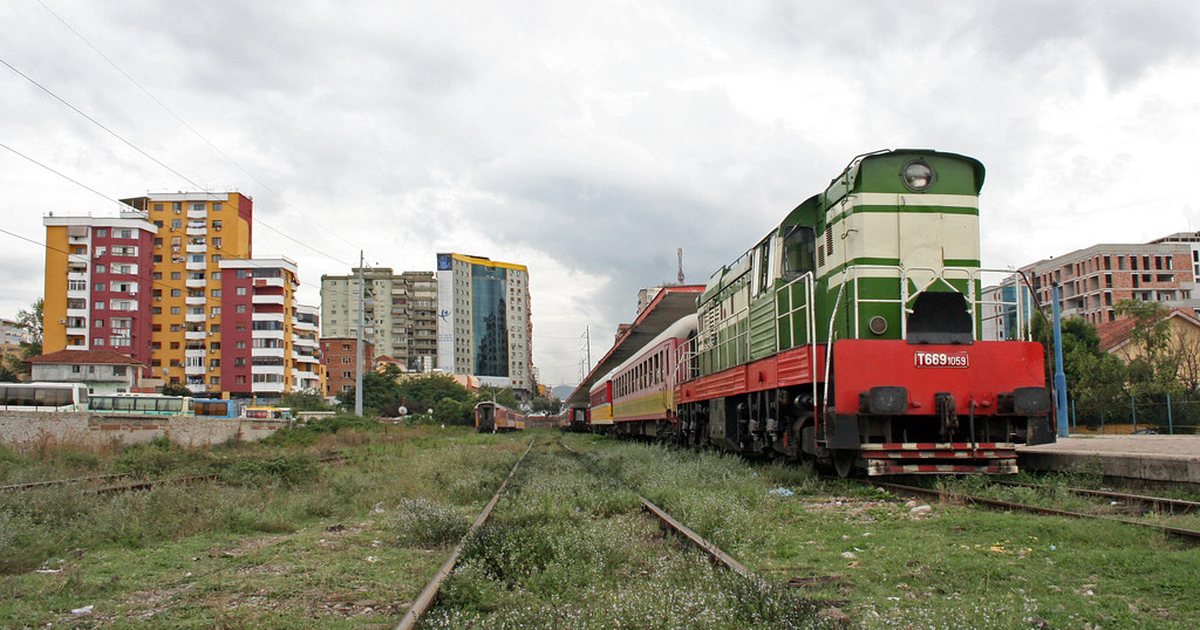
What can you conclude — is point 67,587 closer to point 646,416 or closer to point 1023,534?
point 1023,534

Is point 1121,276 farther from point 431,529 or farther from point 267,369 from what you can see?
point 431,529

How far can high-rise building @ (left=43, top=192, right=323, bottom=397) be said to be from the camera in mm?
75438

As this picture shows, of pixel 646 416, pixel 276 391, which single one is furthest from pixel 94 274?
pixel 646 416

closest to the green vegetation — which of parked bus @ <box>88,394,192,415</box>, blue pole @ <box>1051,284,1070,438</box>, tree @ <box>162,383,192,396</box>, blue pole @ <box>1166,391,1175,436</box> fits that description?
blue pole @ <box>1051,284,1070,438</box>

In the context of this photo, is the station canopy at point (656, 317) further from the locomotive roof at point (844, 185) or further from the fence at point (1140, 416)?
the locomotive roof at point (844, 185)

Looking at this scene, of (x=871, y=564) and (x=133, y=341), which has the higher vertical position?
(x=133, y=341)

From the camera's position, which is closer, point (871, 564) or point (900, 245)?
point (871, 564)

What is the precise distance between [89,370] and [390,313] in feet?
281

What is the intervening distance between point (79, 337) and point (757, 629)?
85900 millimetres

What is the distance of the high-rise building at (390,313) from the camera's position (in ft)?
467

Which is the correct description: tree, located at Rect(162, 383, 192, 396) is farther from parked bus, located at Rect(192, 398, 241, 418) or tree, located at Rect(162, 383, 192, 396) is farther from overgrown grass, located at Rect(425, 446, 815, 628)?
overgrown grass, located at Rect(425, 446, 815, 628)

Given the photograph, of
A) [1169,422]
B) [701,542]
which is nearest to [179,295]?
[1169,422]

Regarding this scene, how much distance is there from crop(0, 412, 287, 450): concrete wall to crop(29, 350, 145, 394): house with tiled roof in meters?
23.0

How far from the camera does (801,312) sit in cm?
1170
